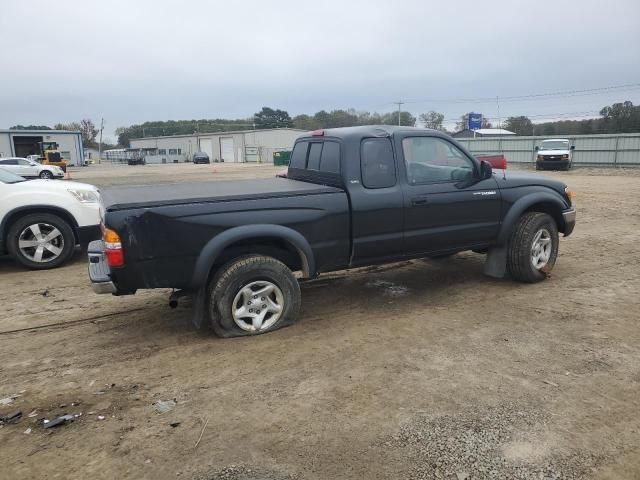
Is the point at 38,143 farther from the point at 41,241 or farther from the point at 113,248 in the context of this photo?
the point at 113,248

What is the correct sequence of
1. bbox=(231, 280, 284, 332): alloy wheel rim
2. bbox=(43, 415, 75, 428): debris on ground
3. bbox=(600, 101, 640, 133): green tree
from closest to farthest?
bbox=(43, 415, 75, 428): debris on ground < bbox=(231, 280, 284, 332): alloy wheel rim < bbox=(600, 101, 640, 133): green tree

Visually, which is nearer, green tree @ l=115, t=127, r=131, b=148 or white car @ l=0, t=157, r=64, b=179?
white car @ l=0, t=157, r=64, b=179

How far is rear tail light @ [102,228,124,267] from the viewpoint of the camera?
3.95 m

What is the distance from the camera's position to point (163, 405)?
3414 mm

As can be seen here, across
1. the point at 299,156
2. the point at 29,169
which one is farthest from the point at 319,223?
the point at 29,169

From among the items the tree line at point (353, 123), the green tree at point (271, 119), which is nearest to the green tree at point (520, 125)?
the tree line at point (353, 123)

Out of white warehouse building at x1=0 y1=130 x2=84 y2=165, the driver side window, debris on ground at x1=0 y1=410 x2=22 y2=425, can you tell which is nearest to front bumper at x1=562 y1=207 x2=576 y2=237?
the driver side window

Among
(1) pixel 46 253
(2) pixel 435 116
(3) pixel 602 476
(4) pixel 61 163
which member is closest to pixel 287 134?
(2) pixel 435 116

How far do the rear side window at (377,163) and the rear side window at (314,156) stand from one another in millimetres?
639

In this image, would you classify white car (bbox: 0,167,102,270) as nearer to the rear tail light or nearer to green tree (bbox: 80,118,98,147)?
the rear tail light

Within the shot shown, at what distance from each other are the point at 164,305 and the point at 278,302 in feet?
5.39

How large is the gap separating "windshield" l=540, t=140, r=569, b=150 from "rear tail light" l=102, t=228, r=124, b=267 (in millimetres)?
29509

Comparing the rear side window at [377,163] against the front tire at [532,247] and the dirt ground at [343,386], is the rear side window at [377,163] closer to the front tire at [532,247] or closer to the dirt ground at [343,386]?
the dirt ground at [343,386]

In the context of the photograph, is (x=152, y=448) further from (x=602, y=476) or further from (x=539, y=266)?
(x=539, y=266)
